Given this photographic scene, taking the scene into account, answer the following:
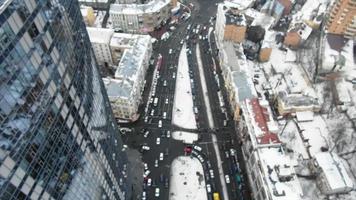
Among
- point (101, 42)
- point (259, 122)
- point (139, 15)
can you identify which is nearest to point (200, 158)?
point (259, 122)

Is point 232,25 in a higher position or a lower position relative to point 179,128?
higher

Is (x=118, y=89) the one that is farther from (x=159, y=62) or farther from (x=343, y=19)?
(x=343, y=19)

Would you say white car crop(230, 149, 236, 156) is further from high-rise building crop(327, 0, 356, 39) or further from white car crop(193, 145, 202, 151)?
high-rise building crop(327, 0, 356, 39)

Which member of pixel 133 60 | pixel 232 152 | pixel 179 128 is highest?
pixel 133 60

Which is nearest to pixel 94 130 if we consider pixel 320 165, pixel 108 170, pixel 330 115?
pixel 108 170

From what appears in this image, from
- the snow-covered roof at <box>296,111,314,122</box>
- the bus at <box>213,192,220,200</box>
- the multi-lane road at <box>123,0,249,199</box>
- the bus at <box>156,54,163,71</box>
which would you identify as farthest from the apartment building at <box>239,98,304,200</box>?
the bus at <box>156,54,163,71</box>
